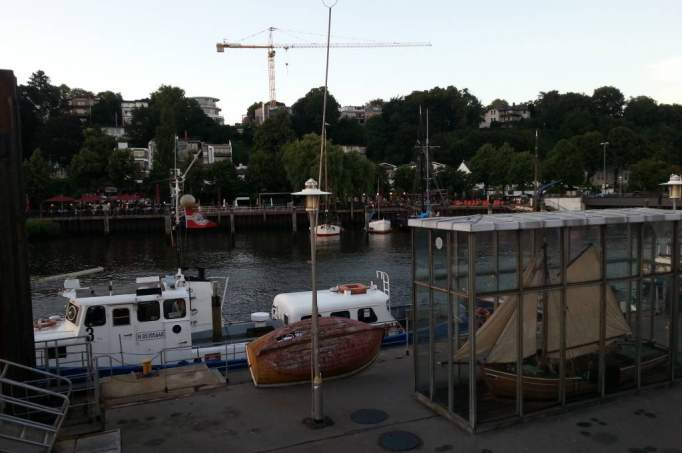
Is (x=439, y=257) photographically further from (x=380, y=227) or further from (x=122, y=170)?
(x=122, y=170)

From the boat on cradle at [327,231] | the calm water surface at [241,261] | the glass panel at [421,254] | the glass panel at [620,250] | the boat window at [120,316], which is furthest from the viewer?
the boat on cradle at [327,231]

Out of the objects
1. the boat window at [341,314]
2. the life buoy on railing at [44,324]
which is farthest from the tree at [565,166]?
the life buoy on railing at [44,324]

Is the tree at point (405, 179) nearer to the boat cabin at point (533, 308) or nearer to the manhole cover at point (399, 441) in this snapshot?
the boat cabin at point (533, 308)

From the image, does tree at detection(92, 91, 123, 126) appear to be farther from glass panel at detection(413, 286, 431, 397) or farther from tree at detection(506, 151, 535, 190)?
glass panel at detection(413, 286, 431, 397)

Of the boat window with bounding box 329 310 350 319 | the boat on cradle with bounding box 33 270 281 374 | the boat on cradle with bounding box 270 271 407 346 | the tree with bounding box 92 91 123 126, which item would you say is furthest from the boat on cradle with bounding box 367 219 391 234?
the tree with bounding box 92 91 123 126

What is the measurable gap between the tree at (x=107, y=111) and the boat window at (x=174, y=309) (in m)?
152

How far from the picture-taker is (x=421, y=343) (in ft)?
47.5

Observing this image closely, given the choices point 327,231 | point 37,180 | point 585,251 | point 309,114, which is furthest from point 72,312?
point 309,114

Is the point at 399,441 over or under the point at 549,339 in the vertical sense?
under

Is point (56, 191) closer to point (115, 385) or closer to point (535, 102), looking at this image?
point (115, 385)

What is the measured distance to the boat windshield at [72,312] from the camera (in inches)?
714

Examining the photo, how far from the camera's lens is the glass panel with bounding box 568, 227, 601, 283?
44.3ft

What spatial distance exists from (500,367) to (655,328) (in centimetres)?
518

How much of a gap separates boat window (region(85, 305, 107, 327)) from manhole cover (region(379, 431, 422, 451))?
412 inches
